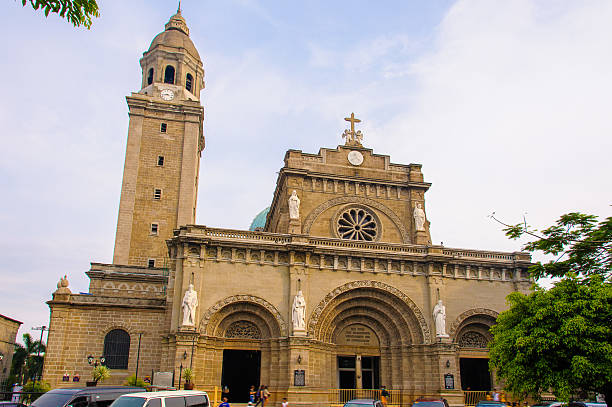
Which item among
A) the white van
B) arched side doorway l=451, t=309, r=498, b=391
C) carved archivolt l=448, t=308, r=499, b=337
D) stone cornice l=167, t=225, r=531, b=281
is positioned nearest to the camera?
the white van

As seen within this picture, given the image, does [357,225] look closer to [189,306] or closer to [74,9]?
[189,306]

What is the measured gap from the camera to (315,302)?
103ft

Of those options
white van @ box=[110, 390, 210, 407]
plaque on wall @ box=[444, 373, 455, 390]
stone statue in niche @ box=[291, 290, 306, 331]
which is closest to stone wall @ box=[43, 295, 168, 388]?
stone statue in niche @ box=[291, 290, 306, 331]

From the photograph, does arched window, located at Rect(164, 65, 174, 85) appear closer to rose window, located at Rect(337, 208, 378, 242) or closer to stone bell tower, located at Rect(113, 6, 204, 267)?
stone bell tower, located at Rect(113, 6, 204, 267)

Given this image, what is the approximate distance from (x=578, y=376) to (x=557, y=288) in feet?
11.1

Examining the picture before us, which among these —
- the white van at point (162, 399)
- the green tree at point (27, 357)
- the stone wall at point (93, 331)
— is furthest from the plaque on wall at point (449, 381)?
the green tree at point (27, 357)

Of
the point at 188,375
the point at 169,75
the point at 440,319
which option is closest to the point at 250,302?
the point at 188,375

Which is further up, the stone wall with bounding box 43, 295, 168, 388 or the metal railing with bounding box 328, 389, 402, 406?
the stone wall with bounding box 43, 295, 168, 388

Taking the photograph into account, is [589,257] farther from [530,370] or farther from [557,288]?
[530,370]

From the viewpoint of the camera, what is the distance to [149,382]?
92.7 feet

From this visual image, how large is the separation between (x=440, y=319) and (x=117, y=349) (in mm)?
20422

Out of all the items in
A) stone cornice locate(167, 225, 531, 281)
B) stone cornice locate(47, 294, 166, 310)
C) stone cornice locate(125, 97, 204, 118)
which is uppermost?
stone cornice locate(125, 97, 204, 118)

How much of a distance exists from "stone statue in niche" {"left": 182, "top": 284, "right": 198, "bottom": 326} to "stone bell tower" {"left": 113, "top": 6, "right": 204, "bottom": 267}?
13.9 metres

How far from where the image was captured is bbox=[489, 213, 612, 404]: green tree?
17.7 m
